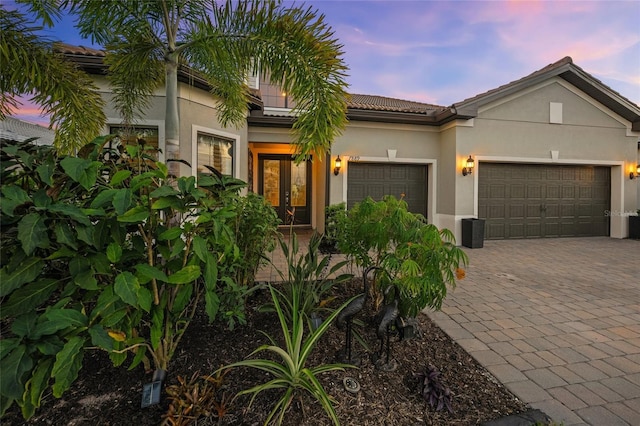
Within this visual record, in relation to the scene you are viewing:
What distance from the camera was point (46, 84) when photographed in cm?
324

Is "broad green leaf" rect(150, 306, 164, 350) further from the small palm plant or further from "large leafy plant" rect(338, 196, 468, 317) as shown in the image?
"large leafy plant" rect(338, 196, 468, 317)

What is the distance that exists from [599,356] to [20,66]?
21.4ft

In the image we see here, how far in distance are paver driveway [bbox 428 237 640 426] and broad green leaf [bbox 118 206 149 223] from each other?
9.08 feet

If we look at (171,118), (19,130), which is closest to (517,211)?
(171,118)

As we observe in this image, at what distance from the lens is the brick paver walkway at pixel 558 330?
2.07 m

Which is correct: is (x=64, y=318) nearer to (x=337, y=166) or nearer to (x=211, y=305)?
(x=211, y=305)

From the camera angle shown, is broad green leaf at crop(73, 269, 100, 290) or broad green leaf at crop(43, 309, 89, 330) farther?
broad green leaf at crop(73, 269, 100, 290)

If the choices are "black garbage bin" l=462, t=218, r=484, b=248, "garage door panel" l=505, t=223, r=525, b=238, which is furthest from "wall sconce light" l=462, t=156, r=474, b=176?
"garage door panel" l=505, t=223, r=525, b=238

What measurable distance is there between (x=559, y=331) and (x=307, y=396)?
2933 mm

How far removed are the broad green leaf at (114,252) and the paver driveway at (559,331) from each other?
279 centimetres

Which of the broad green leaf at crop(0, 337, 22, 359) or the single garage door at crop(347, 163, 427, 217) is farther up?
the single garage door at crop(347, 163, 427, 217)

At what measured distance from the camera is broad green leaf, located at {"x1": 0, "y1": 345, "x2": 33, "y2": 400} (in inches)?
48.7

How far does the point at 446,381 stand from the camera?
215cm

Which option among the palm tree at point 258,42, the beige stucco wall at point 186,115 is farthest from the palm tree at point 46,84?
the beige stucco wall at point 186,115
